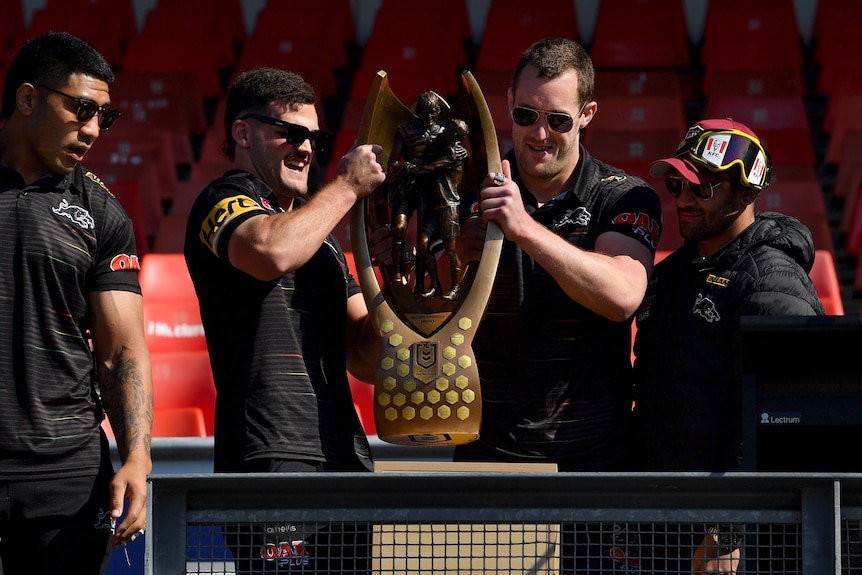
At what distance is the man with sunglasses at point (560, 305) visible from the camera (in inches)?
115

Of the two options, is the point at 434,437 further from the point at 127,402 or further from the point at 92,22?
the point at 92,22

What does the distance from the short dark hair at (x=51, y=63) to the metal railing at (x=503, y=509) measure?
112 centimetres

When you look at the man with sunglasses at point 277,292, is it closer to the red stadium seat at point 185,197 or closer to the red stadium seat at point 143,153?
the red stadium seat at point 185,197

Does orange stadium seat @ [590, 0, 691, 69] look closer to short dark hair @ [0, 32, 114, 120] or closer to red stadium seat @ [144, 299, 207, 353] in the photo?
red stadium seat @ [144, 299, 207, 353]

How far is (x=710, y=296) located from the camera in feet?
9.70

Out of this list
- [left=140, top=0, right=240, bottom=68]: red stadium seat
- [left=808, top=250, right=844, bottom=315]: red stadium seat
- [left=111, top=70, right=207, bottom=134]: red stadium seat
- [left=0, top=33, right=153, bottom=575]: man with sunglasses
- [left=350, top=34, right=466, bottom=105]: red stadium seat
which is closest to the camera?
[left=0, top=33, right=153, bottom=575]: man with sunglasses

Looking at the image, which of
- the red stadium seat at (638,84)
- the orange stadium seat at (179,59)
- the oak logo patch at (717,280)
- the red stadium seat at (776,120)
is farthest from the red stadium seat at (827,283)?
→ the orange stadium seat at (179,59)

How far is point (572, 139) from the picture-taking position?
3.05 meters

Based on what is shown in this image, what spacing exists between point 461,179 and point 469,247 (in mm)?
161

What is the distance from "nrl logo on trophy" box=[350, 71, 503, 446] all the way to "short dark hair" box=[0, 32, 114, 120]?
2.09ft

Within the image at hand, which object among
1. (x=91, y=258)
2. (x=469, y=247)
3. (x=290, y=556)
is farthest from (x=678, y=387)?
(x=91, y=258)

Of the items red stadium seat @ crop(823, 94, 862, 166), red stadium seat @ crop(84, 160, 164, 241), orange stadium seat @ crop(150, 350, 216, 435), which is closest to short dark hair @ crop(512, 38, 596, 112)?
orange stadium seat @ crop(150, 350, 216, 435)

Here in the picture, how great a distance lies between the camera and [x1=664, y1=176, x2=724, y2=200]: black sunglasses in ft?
10.0

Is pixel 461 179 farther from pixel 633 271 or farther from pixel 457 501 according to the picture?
pixel 457 501
